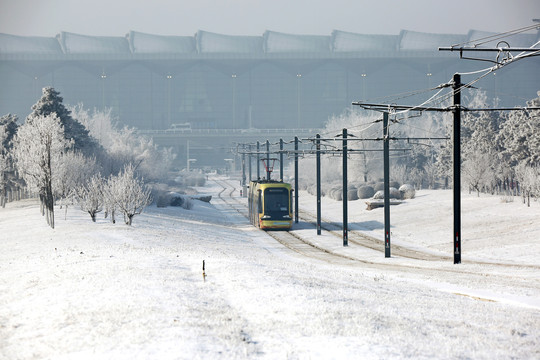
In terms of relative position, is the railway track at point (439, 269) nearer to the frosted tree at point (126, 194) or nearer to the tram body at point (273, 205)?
the tram body at point (273, 205)

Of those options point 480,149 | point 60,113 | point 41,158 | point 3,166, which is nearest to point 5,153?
point 3,166

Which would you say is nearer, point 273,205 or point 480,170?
point 273,205

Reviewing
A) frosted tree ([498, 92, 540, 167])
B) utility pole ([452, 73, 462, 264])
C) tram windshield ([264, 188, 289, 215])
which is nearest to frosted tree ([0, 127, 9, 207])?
tram windshield ([264, 188, 289, 215])

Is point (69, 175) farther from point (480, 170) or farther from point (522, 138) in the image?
point (522, 138)

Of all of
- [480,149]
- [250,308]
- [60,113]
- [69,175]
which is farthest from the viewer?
[480,149]

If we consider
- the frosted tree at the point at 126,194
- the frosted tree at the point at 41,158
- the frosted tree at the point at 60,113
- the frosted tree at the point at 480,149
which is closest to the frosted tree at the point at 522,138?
the frosted tree at the point at 480,149

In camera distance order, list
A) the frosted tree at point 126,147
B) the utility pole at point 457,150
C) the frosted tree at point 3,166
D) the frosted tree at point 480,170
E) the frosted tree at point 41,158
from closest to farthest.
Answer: the utility pole at point 457,150 < the frosted tree at point 41,158 < the frosted tree at point 3,166 < the frosted tree at point 480,170 < the frosted tree at point 126,147

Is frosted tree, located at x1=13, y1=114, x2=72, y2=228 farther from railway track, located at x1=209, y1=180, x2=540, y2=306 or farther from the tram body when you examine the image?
railway track, located at x1=209, y1=180, x2=540, y2=306

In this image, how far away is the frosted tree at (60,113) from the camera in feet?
190

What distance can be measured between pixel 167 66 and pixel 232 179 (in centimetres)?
5109

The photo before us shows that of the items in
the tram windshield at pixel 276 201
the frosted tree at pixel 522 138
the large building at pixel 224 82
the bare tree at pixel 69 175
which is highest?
the large building at pixel 224 82

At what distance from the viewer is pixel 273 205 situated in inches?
2026

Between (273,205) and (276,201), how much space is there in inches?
19.2

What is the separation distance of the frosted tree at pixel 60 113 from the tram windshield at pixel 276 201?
16.7m
